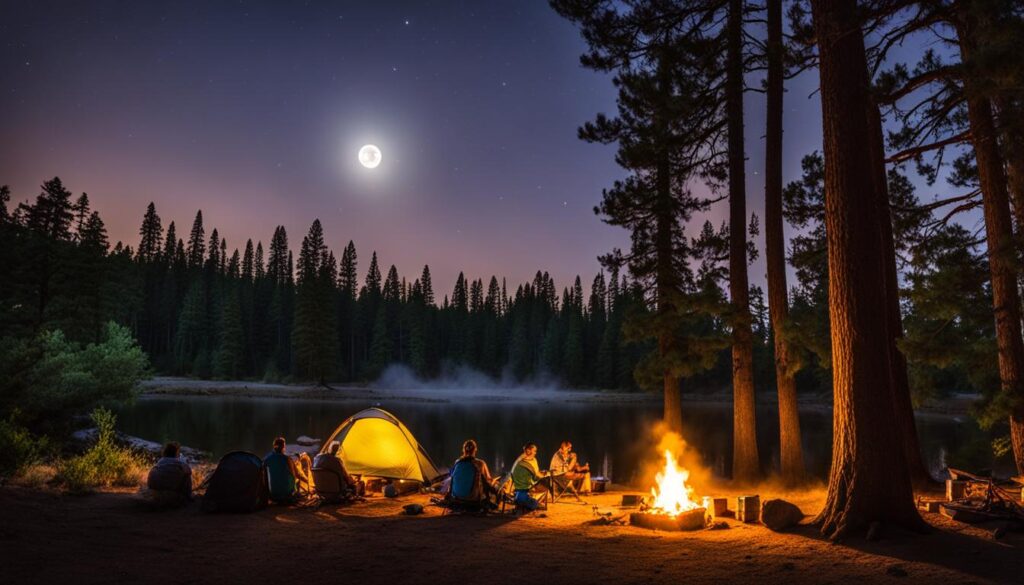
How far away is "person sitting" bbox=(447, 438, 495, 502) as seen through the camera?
10.1 metres

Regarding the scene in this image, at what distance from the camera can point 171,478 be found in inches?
387

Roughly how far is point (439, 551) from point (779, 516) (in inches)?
181

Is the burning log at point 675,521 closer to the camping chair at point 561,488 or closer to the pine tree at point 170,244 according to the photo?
the camping chair at point 561,488

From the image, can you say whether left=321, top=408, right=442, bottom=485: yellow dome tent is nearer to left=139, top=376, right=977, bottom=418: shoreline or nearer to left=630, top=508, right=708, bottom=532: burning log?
left=630, top=508, right=708, bottom=532: burning log

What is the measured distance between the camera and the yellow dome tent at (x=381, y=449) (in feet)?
44.4

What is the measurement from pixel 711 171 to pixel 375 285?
84789 mm

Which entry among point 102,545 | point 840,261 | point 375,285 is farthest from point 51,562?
point 375,285

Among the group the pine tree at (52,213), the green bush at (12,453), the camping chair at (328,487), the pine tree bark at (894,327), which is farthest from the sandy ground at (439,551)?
the pine tree at (52,213)

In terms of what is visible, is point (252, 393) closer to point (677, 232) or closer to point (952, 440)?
point (677, 232)

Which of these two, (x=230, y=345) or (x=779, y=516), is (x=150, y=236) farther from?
(x=779, y=516)

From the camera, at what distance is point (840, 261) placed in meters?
8.35

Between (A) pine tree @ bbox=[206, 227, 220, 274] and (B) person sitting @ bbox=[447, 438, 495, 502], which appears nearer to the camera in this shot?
(B) person sitting @ bbox=[447, 438, 495, 502]

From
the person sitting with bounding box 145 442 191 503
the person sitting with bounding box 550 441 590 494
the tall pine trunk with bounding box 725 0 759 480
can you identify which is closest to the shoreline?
the person sitting with bounding box 550 441 590 494

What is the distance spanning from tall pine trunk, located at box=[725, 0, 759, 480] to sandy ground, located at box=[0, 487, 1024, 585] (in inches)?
222
